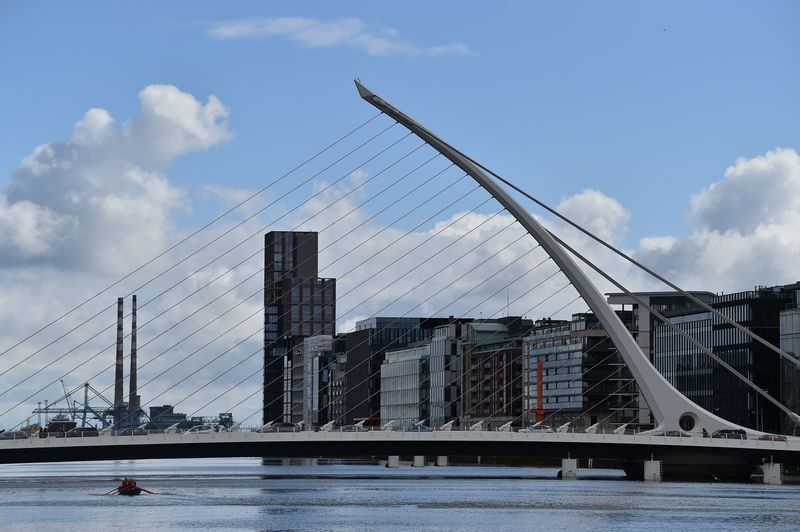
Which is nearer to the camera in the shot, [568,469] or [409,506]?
[409,506]

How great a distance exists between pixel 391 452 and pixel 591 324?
9241 cm

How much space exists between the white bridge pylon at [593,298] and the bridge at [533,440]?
0.06 meters

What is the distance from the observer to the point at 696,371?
168m

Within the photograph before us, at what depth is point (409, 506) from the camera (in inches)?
3337

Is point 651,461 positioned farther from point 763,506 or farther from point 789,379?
point 789,379

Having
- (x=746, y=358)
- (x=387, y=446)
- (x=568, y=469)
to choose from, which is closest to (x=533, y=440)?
(x=387, y=446)

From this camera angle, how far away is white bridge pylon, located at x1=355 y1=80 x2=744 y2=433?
334 ft

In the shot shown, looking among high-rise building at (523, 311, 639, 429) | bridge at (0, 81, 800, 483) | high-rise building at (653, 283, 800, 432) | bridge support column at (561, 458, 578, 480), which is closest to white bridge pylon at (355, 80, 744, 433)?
bridge at (0, 81, 800, 483)

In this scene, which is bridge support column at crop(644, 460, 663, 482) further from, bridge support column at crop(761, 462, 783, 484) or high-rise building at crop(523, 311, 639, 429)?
high-rise building at crop(523, 311, 639, 429)

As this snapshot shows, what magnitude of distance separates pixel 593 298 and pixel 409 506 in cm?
2343

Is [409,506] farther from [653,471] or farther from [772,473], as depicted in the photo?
[772,473]

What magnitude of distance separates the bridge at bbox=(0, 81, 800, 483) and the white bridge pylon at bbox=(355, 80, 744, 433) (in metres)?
0.06

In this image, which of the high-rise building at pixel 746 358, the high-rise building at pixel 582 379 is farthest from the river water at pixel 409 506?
the high-rise building at pixel 582 379

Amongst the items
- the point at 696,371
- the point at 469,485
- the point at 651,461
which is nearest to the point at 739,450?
the point at 651,461
